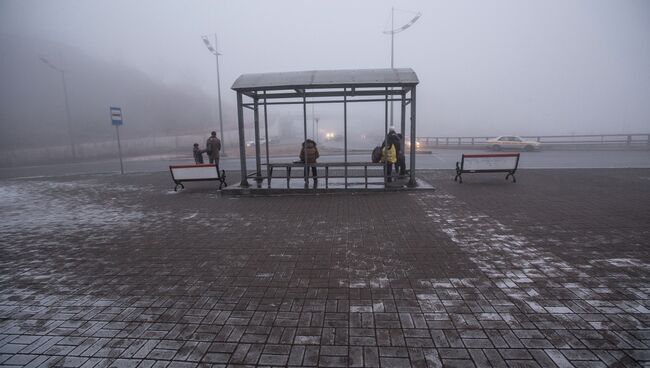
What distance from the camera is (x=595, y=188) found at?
9.12m

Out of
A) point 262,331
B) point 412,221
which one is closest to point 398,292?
point 262,331

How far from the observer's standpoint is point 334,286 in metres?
3.74

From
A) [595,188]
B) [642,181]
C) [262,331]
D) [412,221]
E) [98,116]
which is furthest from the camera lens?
[98,116]

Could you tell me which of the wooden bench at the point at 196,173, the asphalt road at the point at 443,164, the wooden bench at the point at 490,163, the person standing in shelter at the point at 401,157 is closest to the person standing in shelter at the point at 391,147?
the person standing in shelter at the point at 401,157

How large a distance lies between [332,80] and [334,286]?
21.8 ft

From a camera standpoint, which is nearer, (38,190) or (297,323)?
(297,323)

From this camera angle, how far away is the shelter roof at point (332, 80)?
902cm

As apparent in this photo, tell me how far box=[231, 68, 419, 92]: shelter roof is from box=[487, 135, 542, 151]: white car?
72.3 ft

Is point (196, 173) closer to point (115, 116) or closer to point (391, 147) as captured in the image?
point (391, 147)

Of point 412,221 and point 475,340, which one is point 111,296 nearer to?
point 475,340

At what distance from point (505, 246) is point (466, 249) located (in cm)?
60

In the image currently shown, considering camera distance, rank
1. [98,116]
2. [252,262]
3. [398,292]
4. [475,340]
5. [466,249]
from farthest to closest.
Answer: [98,116] → [466,249] → [252,262] → [398,292] → [475,340]

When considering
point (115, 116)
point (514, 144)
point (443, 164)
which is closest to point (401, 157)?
point (443, 164)

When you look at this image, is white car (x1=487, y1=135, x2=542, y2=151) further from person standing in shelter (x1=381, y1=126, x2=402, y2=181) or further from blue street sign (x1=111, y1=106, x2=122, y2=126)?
blue street sign (x1=111, y1=106, x2=122, y2=126)
